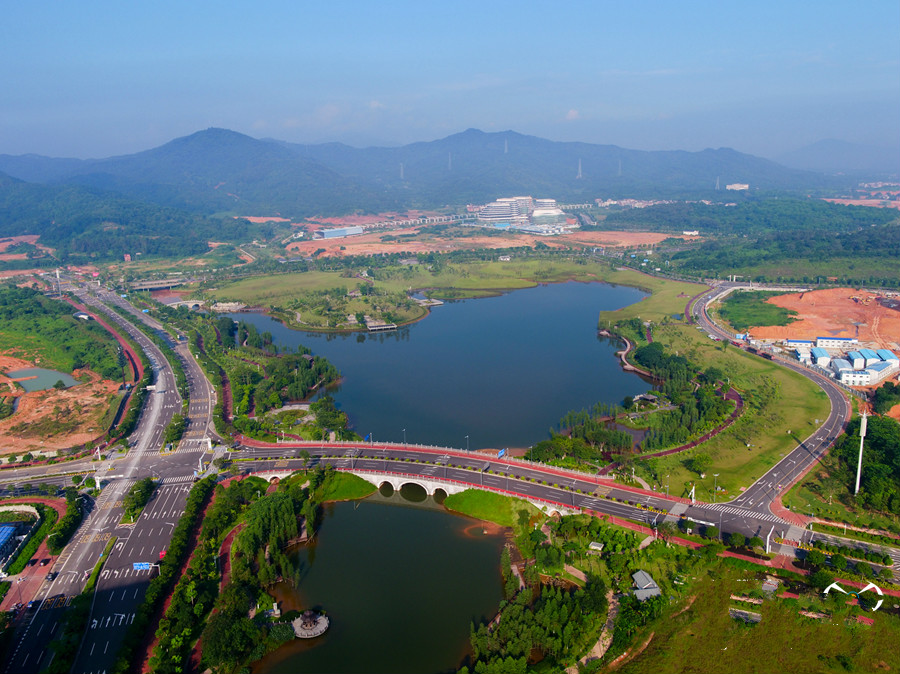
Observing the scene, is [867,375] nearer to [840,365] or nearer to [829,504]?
[840,365]

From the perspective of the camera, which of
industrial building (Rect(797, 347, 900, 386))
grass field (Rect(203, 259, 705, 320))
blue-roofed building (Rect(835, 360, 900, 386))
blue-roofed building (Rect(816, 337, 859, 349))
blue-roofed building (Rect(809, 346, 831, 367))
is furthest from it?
grass field (Rect(203, 259, 705, 320))

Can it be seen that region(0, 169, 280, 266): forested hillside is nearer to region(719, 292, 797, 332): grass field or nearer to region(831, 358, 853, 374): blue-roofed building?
region(719, 292, 797, 332): grass field

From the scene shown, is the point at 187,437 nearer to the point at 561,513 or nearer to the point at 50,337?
the point at 561,513

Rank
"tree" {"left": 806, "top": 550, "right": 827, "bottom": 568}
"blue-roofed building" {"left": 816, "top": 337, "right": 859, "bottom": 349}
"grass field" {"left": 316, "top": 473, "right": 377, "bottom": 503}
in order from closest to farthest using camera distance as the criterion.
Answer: "tree" {"left": 806, "top": 550, "right": 827, "bottom": 568}
"grass field" {"left": 316, "top": 473, "right": 377, "bottom": 503}
"blue-roofed building" {"left": 816, "top": 337, "right": 859, "bottom": 349}

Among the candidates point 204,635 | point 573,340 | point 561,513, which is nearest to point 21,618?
point 204,635

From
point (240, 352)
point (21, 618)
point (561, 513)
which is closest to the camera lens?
point (21, 618)

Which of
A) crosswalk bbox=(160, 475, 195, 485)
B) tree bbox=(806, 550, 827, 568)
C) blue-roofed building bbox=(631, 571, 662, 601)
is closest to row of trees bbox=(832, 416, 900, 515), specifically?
tree bbox=(806, 550, 827, 568)

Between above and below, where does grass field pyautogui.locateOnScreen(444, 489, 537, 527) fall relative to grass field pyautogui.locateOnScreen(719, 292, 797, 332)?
below
